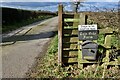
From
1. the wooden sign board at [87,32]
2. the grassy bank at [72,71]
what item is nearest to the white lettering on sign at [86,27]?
the wooden sign board at [87,32]

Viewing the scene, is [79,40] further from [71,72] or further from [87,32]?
[71,72]

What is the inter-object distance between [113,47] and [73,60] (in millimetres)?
1161

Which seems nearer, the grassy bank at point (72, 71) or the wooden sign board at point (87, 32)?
the grassy bank at point (72, 71)

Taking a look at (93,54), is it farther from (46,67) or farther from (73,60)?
(46,67)

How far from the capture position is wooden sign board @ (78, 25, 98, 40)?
7405 millimetres

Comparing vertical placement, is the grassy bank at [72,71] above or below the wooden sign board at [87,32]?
below

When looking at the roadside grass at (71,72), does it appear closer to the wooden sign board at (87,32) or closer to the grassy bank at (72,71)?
the grassy bank at (72,71)

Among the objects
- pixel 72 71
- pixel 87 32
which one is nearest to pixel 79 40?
pixel 87 32

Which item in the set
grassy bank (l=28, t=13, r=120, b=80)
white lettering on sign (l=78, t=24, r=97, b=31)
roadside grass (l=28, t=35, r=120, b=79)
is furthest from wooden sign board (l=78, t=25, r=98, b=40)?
roadside grass (l=28, t=35, r=120, b=79)

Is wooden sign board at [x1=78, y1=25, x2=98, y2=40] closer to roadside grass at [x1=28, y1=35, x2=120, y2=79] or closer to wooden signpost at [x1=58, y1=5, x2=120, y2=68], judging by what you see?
wooden signpost at [x1=58, y1=5, x2=120, y2=68]

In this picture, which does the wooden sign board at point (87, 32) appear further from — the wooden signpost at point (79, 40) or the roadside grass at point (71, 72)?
the roadside grass at point (71, 72)

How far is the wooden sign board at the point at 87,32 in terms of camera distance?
7.41 metres

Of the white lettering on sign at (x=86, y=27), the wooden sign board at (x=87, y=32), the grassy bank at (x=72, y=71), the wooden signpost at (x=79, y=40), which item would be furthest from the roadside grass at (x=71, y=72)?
the white lettering on sign at (x=86, y=27)

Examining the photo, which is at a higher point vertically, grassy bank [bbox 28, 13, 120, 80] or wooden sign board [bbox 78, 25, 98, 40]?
wooden sign board [bbox 78, 25, 98, 40]
